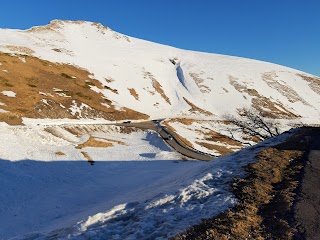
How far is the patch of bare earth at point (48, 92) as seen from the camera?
6222 centimetres

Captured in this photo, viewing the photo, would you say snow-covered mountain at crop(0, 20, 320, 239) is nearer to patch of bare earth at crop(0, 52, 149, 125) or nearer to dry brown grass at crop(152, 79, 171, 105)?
patch of bare earth at crop(0, 52, 149, 125)

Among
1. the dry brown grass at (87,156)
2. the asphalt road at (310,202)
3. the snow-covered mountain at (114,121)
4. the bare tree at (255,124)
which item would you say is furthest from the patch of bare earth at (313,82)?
the asphalt road at (310,202)

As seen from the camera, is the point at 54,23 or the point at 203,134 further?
the point at 54,23

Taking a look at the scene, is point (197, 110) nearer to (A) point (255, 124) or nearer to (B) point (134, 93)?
(B) point (134, 93)

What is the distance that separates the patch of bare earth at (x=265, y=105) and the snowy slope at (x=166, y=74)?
0.43 metres

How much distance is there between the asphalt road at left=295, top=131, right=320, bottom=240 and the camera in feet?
32.3

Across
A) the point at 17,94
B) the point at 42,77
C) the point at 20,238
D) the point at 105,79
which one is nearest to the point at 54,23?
the point at 105,79

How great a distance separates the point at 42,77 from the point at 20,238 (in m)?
82.3

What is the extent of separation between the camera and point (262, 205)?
38.6 feet

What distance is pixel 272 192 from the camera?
12.9 metres

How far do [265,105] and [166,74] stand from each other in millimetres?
47949

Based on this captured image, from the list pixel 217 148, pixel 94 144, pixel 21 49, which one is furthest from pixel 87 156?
pixel 21 49

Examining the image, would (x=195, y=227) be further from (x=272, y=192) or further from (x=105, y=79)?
(x=105, y=79)

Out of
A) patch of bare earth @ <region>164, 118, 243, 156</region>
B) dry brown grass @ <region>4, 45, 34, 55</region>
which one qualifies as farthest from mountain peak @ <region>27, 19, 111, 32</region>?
patch of bare earth @ <region>164, 118, 243, 156</region>
